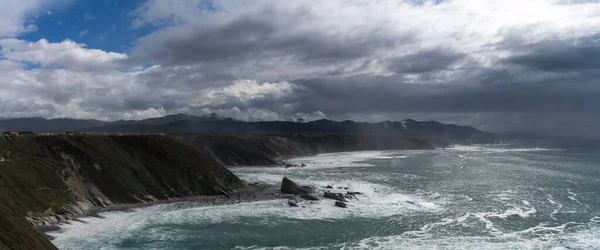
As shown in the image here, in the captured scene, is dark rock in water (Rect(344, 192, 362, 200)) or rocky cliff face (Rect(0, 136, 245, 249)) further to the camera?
dark rock in water (Rect(344, 192, 362, 200))

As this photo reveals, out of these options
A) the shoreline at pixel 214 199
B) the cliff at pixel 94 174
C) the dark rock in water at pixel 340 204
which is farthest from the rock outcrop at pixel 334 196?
the cliff at pixel 94 174

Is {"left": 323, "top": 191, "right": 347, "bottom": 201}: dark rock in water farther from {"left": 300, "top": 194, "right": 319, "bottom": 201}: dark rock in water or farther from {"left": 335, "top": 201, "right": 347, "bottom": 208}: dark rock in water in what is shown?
{"left": 335, "top": 201, "right": 347, "bottom": 208}: dark rock in water

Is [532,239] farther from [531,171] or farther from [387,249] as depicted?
[531,171]

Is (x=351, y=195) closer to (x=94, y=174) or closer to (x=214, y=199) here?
(x=214, y=199)

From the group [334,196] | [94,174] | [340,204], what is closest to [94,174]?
[94,174]

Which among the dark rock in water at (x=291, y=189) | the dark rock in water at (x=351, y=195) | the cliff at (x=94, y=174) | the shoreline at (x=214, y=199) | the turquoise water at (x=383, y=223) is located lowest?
the turquoise water at (x=383, y=223)

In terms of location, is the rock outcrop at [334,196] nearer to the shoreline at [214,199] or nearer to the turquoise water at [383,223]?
the turquoise water at [383,223]

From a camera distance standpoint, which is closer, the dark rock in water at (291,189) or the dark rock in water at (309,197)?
the dark rock in water at (309,197)

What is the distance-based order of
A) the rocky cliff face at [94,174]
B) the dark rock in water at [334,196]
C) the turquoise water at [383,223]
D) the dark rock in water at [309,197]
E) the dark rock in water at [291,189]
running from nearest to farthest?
the turquoise water at [383,223] < the rocky cliff face at [94,174] < the dark rock in water at [334,196] < the dark rock in water at [309,197] < the dark rock in water at [291,189]

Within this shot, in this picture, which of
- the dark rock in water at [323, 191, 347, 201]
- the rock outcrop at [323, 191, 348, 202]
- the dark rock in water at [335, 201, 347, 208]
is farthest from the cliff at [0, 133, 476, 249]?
the dark rock in water at [335, 201, 347, 208]
